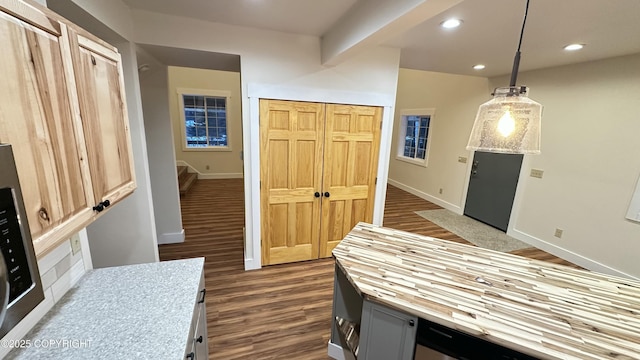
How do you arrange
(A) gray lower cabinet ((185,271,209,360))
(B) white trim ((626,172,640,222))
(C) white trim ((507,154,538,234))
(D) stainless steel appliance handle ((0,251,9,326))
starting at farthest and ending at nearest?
(C) white trim ((507,154,538,234))
(B) white trim ((626,172,640,222))
(A) gray lower cabinet ((185,271,209,360))
(D) stainless steel appliance handle ((0,251,9,326))

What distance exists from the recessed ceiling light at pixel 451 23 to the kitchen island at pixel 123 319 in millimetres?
2589

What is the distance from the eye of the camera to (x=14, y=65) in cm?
64

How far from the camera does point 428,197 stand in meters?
5.68

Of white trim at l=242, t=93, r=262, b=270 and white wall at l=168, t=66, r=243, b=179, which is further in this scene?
white wall at l=168, t=66, r=243, b=179

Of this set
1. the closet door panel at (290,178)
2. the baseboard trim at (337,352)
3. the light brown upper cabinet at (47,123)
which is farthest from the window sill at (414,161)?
the light brown upper cabinet at (47,123)

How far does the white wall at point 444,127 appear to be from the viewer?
4633mm

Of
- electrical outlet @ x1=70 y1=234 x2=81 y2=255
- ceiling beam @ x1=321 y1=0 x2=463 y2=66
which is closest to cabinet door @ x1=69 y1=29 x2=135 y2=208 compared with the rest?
electrical outlet @ x1=70 y1=234 x2=81 y2=255

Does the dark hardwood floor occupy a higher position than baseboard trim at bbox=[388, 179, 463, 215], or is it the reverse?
baseboard trim at bbox=[388, 179, 463, 215]

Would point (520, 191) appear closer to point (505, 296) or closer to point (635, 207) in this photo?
point (635, 207)

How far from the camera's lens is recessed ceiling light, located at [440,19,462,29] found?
6.51ft

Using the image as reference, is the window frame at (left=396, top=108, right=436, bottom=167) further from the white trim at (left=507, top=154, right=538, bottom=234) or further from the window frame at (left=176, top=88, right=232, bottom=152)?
the window frame at (left=176, top=88, right=232, bottom=152)

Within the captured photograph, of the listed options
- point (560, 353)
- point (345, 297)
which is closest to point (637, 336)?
point (560, 353)

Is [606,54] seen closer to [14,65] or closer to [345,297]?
[345,297]

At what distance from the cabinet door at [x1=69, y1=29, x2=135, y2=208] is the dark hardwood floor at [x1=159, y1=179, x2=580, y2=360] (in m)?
1.45
